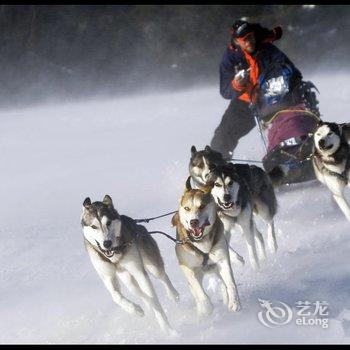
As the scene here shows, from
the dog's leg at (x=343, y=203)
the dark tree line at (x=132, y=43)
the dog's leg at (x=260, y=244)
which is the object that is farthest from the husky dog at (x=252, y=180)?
the dark tree line at (x=132, y=43)

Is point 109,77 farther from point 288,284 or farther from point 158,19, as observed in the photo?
point 288,284

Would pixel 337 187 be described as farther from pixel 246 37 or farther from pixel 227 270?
pixel 246 37

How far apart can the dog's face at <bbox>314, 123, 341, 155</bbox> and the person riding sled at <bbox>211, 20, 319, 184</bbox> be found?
547 mm

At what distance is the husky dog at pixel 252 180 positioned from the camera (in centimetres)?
390

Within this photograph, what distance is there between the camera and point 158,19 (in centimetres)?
1315

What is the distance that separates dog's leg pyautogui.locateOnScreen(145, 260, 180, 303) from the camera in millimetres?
3621

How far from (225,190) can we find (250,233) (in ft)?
1.25

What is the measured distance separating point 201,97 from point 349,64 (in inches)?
102

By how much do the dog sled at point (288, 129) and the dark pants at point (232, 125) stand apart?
0.39 metres

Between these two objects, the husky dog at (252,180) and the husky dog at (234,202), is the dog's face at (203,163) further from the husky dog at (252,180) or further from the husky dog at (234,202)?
the husky dog at (234,202)

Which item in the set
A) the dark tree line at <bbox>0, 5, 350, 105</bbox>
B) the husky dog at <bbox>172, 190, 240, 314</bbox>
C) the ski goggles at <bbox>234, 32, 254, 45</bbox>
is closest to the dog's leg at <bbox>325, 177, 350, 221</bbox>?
the husky dog at <bbox>172, 190, 240, 314</bbox>

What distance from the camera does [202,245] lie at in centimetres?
328


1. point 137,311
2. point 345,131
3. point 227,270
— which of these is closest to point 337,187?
point 345,131

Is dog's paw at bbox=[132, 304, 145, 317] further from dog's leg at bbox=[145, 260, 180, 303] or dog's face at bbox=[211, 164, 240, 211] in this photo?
dog's face at bbox=[211, 164, 240, 211]
